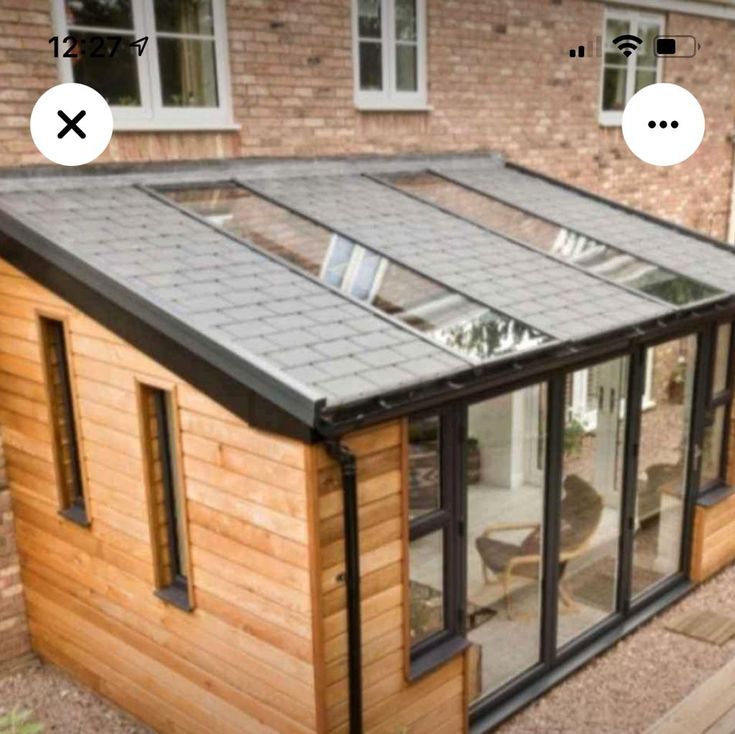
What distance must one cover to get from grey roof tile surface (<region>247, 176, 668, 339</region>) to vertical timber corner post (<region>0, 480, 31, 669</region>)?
3216 millimetres

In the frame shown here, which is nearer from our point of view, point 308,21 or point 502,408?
point 502,408

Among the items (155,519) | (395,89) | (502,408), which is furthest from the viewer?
(395,89)

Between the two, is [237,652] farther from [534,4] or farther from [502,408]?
[534,4]

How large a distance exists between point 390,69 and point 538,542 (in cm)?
468

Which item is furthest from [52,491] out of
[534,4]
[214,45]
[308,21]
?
[534,4]

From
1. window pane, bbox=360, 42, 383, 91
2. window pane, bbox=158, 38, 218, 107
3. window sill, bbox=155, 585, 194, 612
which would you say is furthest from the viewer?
window pane, bbox=360, 42, 383, 91

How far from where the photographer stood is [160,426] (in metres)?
5.12

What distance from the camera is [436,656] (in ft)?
16.9

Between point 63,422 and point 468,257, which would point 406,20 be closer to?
point 468,257

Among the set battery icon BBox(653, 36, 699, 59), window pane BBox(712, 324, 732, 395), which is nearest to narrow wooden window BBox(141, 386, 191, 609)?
window pane BBox(712, 324, 732, 395)

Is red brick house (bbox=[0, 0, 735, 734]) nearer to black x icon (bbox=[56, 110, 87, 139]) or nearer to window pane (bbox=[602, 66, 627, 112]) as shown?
black x icon (bbox=[56, 110, 87, 139])

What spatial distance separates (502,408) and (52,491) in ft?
10.6

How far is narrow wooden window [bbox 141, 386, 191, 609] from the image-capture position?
5.08 metres

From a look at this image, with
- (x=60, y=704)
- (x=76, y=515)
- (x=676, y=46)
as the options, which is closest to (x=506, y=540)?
(x=76, y=515)
